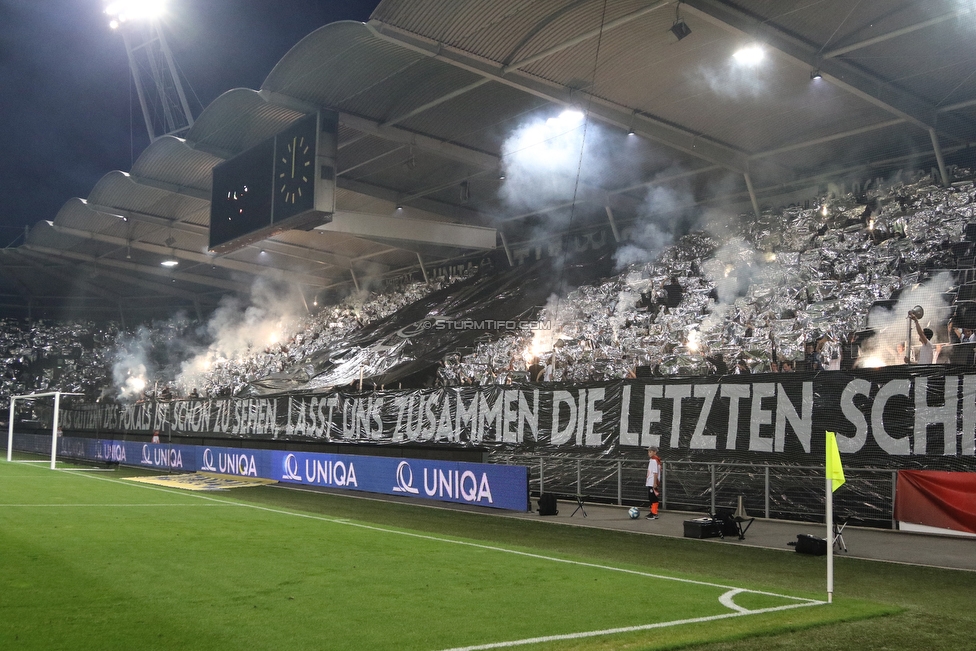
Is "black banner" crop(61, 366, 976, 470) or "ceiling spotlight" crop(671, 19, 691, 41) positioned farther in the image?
"ceiling spotlight" crop(671, 19, 691, 41)

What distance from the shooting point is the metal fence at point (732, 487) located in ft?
45.3

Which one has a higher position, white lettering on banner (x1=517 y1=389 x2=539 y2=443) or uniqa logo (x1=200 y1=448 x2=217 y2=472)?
white lettering on banner (x1=517 y1=389 x2=539 y2=443)

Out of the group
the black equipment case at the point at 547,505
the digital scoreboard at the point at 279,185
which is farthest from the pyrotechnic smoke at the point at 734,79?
the black equipment case at the point at 547,505

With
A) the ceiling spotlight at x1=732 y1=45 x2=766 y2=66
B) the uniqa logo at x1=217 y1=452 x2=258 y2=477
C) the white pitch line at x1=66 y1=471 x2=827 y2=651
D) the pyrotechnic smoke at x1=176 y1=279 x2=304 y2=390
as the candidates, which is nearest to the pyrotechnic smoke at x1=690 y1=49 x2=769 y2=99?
the ceiling spotlight at x1=732 y1=45 x2=766 y2=66

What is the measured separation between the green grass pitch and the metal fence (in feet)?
11.6

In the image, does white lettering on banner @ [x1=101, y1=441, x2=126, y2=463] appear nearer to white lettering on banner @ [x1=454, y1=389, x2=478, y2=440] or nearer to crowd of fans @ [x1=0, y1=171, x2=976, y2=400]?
crowd of fans @ [x1=0, y1=171, x2=976, y2=400]

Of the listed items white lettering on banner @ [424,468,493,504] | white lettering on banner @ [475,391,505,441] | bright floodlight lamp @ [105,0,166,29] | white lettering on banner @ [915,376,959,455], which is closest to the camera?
white lettering on banner @ [915,376,959,455]

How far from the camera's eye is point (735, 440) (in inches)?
616

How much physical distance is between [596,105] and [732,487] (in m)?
10.7

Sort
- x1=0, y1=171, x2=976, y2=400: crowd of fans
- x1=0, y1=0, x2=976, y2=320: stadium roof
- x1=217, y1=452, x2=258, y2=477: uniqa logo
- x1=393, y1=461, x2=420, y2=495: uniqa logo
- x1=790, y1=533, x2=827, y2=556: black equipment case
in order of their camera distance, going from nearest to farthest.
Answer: x1=790, y1=533, x2=827, y2=556: black equipment case < x1=0, y1=0, x2=976, y2=320: stadium roof < x1=393, y1=461, x2=420, y2=495: uniqa logo < x1=0, y1=171, x2=976, y2=400: crowd of fans < x1=217, y1=452, x2=258, y2=477: uniqa logo

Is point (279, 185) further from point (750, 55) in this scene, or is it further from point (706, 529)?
point (706, 529)

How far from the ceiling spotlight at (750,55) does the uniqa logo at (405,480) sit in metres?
11.9

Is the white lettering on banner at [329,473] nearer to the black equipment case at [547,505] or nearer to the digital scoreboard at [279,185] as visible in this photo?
the black equipment case at [547,505]

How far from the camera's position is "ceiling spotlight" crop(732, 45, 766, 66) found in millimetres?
17562
